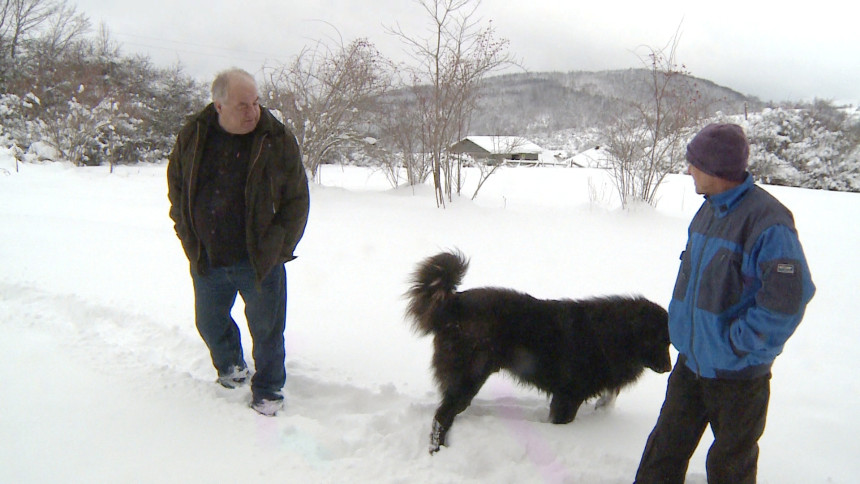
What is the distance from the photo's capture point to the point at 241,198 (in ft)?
8.42

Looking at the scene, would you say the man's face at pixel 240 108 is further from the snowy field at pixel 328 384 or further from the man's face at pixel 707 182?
the man's face at pixel 707 182

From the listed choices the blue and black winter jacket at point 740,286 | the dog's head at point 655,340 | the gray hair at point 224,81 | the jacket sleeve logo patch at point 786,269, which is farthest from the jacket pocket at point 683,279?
the gray hair at point 224,81

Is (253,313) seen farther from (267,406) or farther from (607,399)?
→ (607,399)

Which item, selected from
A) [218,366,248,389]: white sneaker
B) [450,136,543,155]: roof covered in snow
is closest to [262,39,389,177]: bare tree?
[450,136,543,155]: roof covered in snow

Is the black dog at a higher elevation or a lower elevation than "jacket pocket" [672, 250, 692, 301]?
lower

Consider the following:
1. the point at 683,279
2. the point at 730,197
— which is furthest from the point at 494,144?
the point at 730,197

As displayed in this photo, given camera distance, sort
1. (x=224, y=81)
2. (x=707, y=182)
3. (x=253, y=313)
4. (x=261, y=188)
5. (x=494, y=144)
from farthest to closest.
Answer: (x=494, y=144) < (x=253, y=313) < (x=261, y=188) < (x=224, y=81) < (x=707, y=182)

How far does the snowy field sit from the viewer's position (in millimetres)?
2295

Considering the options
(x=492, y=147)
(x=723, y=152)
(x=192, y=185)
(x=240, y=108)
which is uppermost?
(x=492, y=147)

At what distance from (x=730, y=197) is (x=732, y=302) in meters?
0.39

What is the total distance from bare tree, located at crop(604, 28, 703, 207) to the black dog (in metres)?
7.12

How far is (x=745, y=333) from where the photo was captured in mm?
1642

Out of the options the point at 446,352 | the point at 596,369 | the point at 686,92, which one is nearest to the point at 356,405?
the point at 446,352

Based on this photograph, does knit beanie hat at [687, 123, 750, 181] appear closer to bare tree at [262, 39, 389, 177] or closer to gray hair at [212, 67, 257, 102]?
gray hair at [212, 67, 257, 102]
